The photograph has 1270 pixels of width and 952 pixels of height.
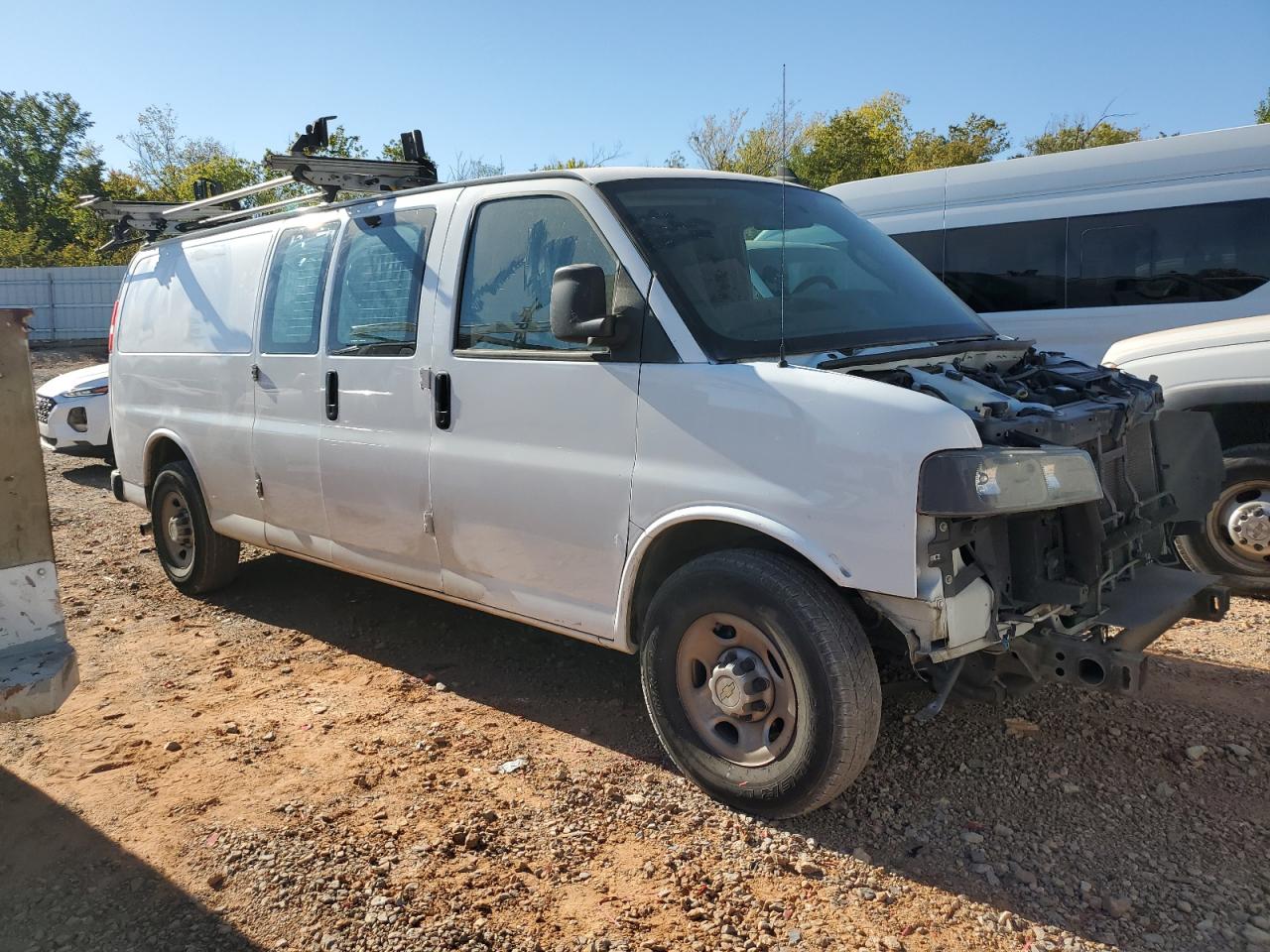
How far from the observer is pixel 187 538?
244 inches

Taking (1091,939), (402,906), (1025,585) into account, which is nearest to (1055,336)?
(1025,585)

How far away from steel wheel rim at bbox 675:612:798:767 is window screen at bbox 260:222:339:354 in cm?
262

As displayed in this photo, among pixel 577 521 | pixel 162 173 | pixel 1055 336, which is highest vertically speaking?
pixel 162 173

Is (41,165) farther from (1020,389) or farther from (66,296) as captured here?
(1020,389)

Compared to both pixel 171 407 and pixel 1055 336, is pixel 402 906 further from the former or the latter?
pixel 1055 336

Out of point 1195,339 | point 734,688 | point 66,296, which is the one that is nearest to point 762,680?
point 734,688

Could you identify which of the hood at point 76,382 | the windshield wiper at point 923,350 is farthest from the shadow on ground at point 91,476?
the windshield wiper at point 923,350

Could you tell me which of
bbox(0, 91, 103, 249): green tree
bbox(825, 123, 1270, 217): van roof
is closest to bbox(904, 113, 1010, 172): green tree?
bbox(825, 123, 1270, 217): van roof

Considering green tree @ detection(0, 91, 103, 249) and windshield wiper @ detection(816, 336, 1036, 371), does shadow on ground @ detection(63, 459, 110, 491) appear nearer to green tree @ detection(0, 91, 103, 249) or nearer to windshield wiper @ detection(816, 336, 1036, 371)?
windshield wiper @ detection(816, 336, 1036, 371)

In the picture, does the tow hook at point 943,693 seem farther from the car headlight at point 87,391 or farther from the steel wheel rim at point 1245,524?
the car headlight at point 87,391

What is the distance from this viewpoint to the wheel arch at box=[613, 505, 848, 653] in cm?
311

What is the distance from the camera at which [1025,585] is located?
3.13 meters

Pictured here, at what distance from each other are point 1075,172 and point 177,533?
23.2ft

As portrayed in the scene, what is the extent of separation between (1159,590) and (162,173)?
53.4 meters
